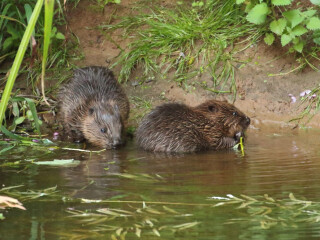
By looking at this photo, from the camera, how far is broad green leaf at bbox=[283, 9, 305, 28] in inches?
297

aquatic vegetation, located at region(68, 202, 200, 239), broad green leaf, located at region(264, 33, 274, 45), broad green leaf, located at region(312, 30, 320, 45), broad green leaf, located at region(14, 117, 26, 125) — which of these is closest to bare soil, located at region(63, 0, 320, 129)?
broad green leaf, located at region(264, 33, 274, 45)

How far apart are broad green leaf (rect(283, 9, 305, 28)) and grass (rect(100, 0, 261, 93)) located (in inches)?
24.4

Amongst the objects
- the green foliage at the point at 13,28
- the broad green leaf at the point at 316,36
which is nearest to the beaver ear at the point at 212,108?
the broad green leaf at the point at 316,36

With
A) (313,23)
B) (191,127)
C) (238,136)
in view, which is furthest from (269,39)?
(191,127)

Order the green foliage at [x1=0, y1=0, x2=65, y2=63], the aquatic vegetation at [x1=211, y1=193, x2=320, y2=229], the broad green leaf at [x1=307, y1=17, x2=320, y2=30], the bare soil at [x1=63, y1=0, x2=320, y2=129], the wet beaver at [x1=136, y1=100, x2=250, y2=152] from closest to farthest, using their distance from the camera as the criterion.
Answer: the aquatic vegetation at [x1=211, y1=193, x2=320, y2=229], the wet beaver at [x1=136, y1=100, x2=250, y2=152], the broad green leaf at [x1=307, y1=17, x2=320, y2=30], the bare soil at [x1=63, y1=0, x2=320, y2=129], the green foliage at [x1=0, y1=0, x2=65, y2=63]

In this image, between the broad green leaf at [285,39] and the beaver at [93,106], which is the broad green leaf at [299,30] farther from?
the beaver at [93,106]

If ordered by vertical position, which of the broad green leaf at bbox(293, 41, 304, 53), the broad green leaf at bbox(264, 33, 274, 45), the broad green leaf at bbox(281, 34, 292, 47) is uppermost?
the broad green leaf at bbox(264, 33, 274, 45)

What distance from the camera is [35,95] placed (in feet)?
27.5

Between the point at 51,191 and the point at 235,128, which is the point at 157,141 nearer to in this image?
the point at 235,128

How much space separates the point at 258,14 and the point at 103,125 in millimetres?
1990

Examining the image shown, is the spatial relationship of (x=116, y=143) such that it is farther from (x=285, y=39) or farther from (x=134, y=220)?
(x=134, y=220)

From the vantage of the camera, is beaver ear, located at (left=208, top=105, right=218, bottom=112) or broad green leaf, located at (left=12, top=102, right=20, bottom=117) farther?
broad green leaf, located at (left=12, top=102, right=20, bottom=117)

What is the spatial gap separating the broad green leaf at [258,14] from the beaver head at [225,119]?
1083mm

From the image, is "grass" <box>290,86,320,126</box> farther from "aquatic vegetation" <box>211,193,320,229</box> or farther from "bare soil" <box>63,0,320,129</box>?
"aquatic vegetation" <box>211,193,320,229</box>
